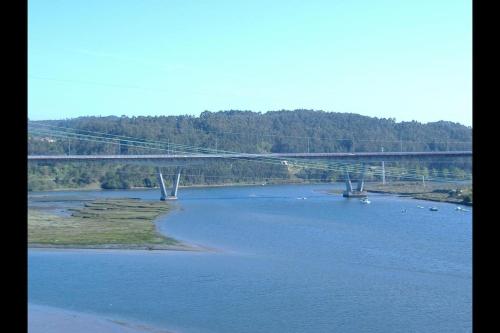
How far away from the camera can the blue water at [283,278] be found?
4.77 metres

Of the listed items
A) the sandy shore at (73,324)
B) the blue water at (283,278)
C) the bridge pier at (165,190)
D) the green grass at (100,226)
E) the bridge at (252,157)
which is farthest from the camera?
the bridge pier at (165,190)

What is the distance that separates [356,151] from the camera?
1565 centimetres

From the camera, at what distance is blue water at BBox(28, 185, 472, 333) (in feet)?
15.7

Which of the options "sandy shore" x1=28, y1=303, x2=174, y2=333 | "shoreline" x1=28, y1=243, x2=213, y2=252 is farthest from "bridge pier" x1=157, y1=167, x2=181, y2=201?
"sandy shore" x1=28, y1=303, x2=174, y2=333

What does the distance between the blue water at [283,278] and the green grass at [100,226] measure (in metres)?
0.44

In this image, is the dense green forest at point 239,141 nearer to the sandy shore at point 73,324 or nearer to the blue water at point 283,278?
the blue water at point 283,278

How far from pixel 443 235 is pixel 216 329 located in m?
4.98

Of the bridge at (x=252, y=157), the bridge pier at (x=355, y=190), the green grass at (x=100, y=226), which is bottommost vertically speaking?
the green grass at (x=100, y=226)

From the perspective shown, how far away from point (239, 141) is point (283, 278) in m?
11.2

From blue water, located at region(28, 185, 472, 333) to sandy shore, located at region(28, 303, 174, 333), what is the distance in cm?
14

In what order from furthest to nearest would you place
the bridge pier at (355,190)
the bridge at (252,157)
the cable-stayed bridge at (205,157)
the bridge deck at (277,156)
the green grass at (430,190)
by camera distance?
the bridge pier at (355,190) < the cable-stayed bridge at (205,157) < the bridge at (252,157) < the green grass at (430,190) < the bridge deck at (277,156)

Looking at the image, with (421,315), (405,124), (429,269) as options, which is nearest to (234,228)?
(429,269)

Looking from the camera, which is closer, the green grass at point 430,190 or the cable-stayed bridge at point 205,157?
the green grass at point 430,190

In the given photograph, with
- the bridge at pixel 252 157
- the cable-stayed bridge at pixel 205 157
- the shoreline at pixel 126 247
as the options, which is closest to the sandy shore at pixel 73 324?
the shoreline at pixel 126 247
